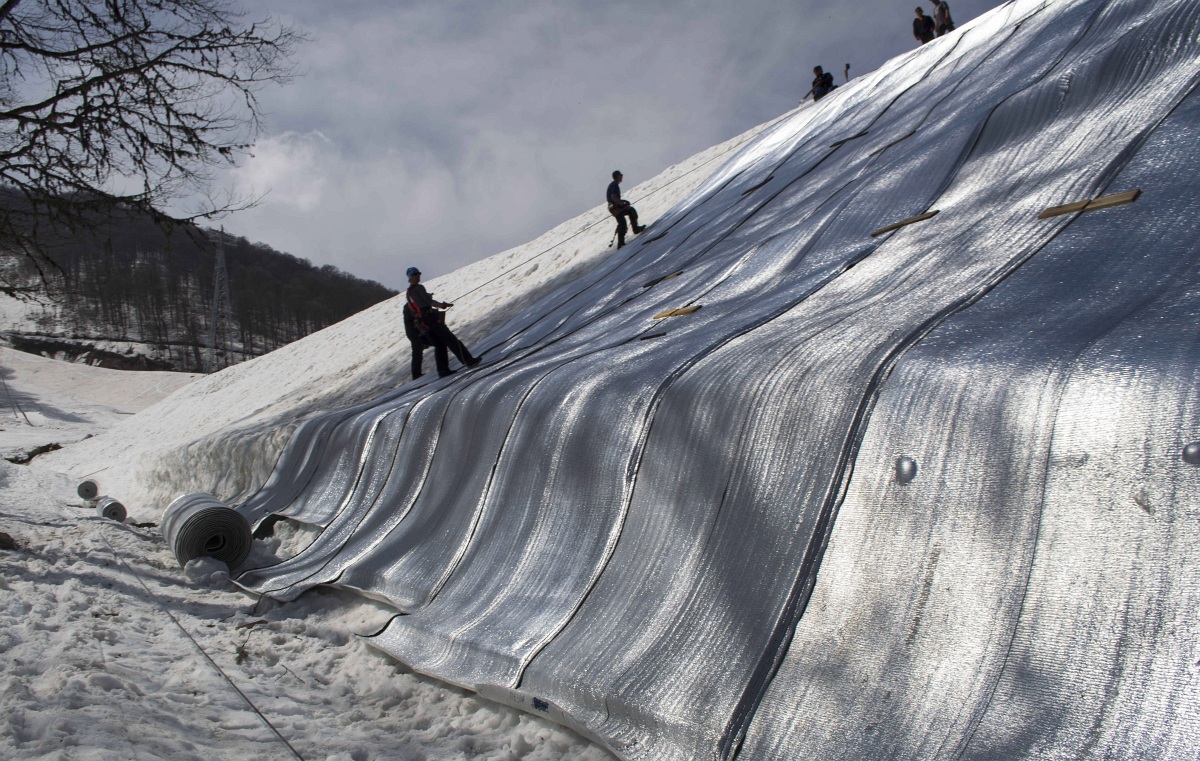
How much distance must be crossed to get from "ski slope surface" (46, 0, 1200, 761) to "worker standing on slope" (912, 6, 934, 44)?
9.14 metres

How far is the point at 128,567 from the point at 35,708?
3089 mm

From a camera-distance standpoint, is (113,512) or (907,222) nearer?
(907,222)

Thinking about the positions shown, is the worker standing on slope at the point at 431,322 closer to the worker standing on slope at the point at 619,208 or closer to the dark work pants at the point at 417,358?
the dark work pants at the point at 417,358

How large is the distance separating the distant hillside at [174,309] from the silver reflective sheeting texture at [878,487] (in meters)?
51.0

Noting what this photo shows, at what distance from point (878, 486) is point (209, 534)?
4933 mm

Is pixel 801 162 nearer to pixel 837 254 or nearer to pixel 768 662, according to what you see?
pixel 837 254

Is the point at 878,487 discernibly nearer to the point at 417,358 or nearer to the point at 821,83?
the point at 417,358

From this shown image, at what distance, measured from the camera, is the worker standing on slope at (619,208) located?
469 inches

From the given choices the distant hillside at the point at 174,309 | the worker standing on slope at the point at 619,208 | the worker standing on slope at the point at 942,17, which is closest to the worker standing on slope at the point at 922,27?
the worker standing on slope at the point at 942,17

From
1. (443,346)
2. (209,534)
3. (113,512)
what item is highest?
(443,346)

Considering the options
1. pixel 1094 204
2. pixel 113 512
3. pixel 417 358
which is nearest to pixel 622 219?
pixel 417 358

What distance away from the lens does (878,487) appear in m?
2.68

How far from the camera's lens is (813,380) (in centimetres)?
317

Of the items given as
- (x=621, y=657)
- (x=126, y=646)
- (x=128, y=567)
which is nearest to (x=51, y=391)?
(x=128, y=567)
